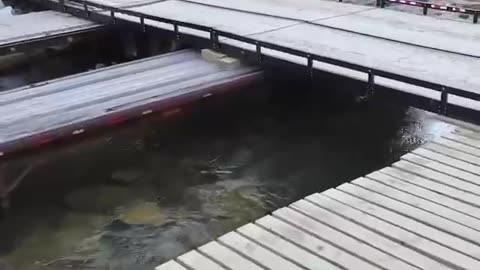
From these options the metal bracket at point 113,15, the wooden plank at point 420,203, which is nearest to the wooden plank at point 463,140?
the wooden plank at point 420,203

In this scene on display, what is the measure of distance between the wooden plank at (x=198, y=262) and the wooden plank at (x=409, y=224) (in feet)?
4.07

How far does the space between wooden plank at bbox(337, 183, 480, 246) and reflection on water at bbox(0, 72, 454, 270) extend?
5.60ft

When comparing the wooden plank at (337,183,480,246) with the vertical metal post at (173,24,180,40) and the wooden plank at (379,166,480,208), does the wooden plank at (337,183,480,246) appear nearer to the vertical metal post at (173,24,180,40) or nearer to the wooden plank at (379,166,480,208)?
the wooden plank at (379,166,480,208)

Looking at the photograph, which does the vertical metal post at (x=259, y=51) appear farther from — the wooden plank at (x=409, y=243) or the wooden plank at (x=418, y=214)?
the wooden plank at (x=409, y=243)

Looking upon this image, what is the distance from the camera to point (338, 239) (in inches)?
158

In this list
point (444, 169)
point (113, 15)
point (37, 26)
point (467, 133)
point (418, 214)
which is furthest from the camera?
point (37, 26)

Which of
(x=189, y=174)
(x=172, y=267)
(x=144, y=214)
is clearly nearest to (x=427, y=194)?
(x=172, y=267)

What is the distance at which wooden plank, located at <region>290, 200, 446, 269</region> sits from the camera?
12.2 ft

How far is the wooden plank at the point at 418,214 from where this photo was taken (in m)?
4.04

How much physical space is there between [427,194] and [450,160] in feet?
2.47

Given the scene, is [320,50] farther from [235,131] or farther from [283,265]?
[283,265]

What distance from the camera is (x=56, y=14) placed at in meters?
10.6

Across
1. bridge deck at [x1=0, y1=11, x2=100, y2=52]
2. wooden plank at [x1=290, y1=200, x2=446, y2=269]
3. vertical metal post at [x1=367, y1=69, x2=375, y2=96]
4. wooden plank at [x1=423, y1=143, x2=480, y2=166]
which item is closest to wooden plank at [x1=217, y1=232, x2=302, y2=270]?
wooden plank at [x1=290, y1=200, x2=446, y2=269]

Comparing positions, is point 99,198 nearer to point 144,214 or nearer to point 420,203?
point 144,214
